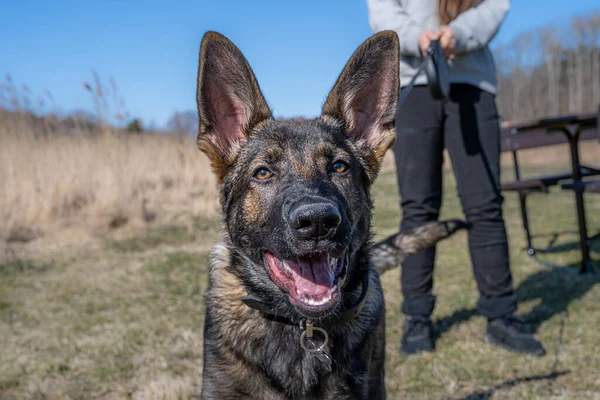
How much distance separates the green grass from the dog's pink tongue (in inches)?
42.0

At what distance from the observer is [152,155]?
11273 millimetres

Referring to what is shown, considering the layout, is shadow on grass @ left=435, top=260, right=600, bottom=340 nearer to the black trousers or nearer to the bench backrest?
the black trousers

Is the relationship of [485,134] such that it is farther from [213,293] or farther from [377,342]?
[213,293]

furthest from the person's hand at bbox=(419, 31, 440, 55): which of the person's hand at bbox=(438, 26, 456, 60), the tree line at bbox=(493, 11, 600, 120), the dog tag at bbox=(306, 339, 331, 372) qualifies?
the tree line at bbox=(493, 11, 600, 120)

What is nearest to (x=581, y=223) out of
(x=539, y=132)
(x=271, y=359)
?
(x=539, y=132)

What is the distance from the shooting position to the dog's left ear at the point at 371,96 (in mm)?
2545

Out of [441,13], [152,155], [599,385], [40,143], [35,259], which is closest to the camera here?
[599,385]

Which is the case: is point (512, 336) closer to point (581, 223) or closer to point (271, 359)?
point (271, 359)

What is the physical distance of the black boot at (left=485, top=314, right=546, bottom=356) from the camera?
3.67m

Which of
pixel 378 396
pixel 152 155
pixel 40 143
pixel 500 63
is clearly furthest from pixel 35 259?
pixel 500 63

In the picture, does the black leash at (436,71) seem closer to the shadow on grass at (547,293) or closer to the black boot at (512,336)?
the black boot at (512,336)

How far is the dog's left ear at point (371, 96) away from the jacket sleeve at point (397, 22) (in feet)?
3.05

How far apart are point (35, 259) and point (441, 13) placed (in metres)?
6.53

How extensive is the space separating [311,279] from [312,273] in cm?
3
